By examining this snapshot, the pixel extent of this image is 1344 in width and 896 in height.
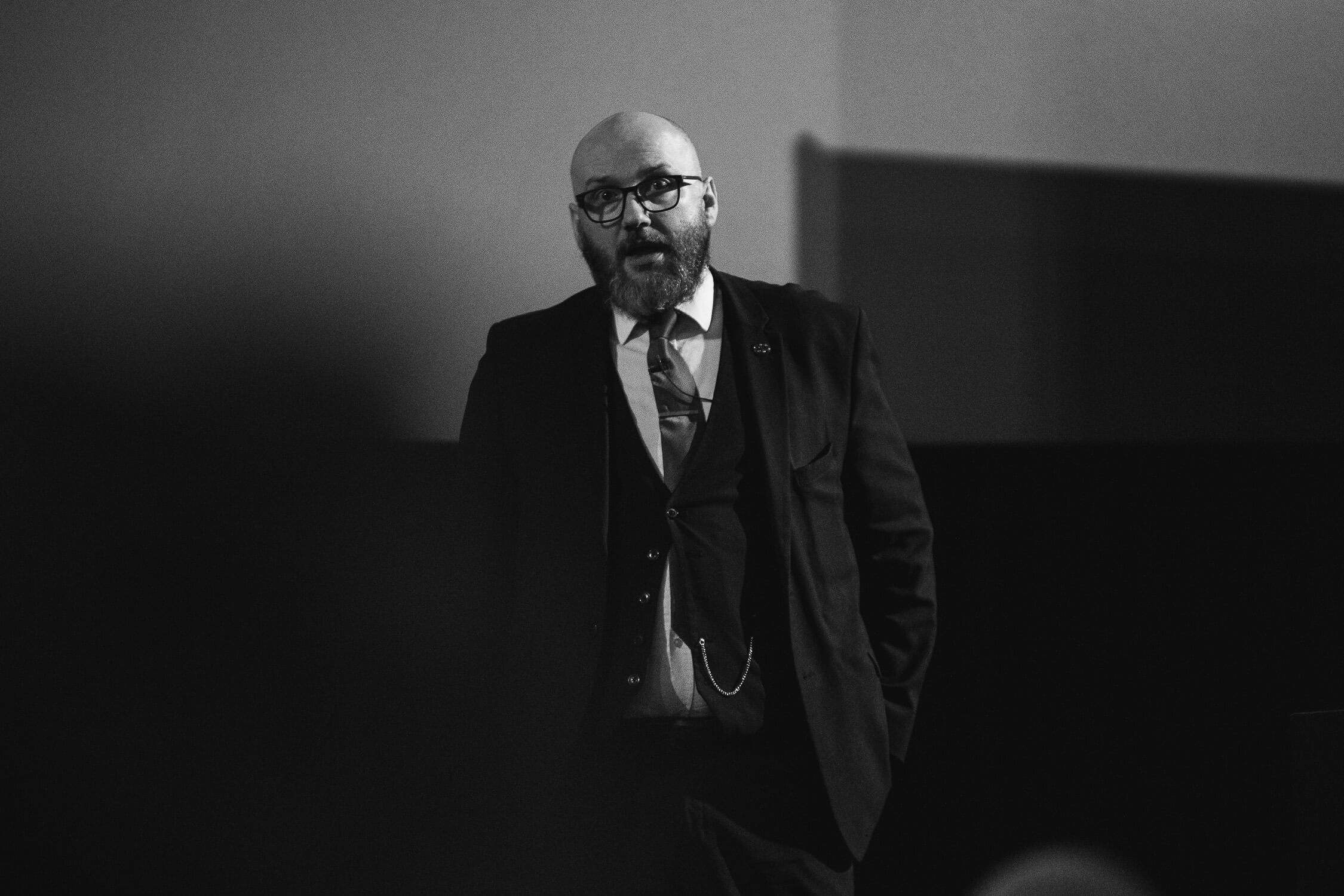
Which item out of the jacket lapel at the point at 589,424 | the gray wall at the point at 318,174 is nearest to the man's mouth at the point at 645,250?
the jacket lapel at the point at 589,424

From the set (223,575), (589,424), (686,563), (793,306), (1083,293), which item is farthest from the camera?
(1083,293)

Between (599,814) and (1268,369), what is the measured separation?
1.61m

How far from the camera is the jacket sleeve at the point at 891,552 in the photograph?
1841 millimetres

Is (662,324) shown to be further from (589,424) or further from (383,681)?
(383,681)

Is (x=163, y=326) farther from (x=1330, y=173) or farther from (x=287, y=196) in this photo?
(x=1330, y=173)

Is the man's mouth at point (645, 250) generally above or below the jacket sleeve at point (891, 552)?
above

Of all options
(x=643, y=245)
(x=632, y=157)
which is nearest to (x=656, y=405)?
(x=643, y=245)

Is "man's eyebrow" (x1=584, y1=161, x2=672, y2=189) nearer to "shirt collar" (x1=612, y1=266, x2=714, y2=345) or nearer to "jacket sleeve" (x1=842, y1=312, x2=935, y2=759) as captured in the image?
"shirt collar" (x1=612, y1=266, x2=714, y2=345)

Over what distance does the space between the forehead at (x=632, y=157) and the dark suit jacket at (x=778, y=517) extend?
0.20m

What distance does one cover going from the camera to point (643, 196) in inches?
70.1

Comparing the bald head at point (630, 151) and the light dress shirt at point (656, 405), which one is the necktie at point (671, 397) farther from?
the bald head at point (630, 151)

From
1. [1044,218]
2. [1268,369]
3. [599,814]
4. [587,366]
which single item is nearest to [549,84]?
[587,366]

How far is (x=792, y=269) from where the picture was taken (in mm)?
2303

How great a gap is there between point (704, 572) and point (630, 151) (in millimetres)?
609
